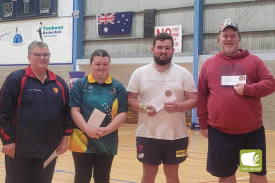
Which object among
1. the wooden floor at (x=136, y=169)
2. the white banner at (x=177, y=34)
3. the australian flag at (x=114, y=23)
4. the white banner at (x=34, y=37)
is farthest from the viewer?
the white banner at (x=34, y=37)

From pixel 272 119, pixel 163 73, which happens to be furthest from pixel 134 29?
pixel 163 73

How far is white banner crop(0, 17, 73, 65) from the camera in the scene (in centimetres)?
1697

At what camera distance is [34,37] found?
17.7 m

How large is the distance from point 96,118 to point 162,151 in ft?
2.34

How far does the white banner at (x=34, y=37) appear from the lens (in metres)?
17.0

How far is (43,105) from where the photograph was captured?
3381 millimetres

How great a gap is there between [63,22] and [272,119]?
901cm

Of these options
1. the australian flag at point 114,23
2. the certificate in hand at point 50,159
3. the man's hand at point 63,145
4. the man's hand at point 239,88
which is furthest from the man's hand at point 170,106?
the australian flag at point 114,23

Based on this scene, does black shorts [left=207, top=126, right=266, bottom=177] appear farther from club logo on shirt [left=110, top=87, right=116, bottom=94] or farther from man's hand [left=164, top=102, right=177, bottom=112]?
club logo on shirt [left=110, top=87, right=116, bottom=94]

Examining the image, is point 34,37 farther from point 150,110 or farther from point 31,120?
point 31,120

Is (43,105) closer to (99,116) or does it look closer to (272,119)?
(99,116)

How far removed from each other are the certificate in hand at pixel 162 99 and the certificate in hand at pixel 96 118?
504 millimetres

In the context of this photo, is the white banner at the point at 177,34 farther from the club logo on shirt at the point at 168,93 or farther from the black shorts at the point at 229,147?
the black shorts at the point at 229,147

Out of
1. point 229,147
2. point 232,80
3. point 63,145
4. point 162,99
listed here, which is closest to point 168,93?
point 162,99
